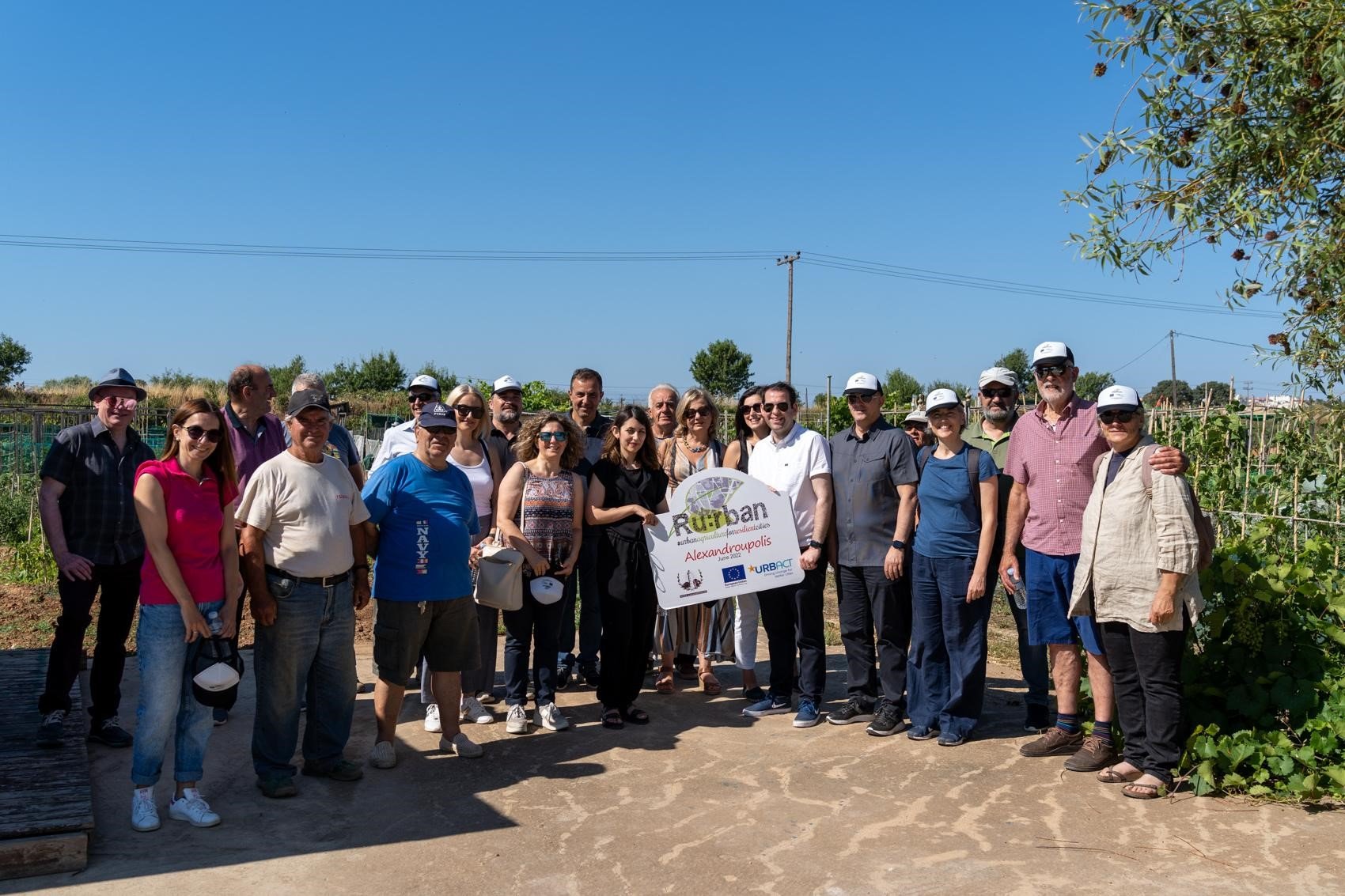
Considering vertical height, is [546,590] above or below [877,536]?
below

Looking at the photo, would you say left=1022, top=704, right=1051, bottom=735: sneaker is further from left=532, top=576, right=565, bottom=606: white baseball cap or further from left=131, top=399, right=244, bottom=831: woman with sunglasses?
left=131, top=399, right=244, bottom=831: woman with sunglasses

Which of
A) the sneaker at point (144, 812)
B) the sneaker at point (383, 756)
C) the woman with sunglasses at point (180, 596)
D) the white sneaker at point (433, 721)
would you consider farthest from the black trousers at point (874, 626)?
the sneaker at point (144, 812)

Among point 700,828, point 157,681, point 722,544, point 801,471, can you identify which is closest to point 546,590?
point 722,544

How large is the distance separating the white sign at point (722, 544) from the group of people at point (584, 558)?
102mm

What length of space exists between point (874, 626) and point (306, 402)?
3.65 m

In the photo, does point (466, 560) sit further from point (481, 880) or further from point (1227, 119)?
point (1227, 119)

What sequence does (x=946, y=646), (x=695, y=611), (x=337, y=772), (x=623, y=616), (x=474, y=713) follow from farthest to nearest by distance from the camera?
(x=695, y=611) < (x=474, y=713) < (x=623, y=616) < (x=946, y=646) < (x=337, y=772)

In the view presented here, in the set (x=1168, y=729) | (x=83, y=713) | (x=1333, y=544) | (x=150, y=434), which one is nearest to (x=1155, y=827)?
(x=1168, y=729)

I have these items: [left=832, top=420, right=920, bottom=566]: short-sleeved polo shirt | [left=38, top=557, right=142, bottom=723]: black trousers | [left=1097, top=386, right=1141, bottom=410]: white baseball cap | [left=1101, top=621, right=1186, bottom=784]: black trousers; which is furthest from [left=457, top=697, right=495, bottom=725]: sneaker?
[left=1097, top=386, right=1141, bottom=410]: white baseball cap

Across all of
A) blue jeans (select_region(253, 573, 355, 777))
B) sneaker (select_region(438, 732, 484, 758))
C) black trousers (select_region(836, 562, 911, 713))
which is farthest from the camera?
black trousers (select_region(836, 562, 911, 713))

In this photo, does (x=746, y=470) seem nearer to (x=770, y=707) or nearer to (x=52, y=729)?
(x=770, y=707)

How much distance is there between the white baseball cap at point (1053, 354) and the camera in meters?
5.58

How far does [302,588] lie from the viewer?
4984mm

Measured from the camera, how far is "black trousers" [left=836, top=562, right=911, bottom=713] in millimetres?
6191
